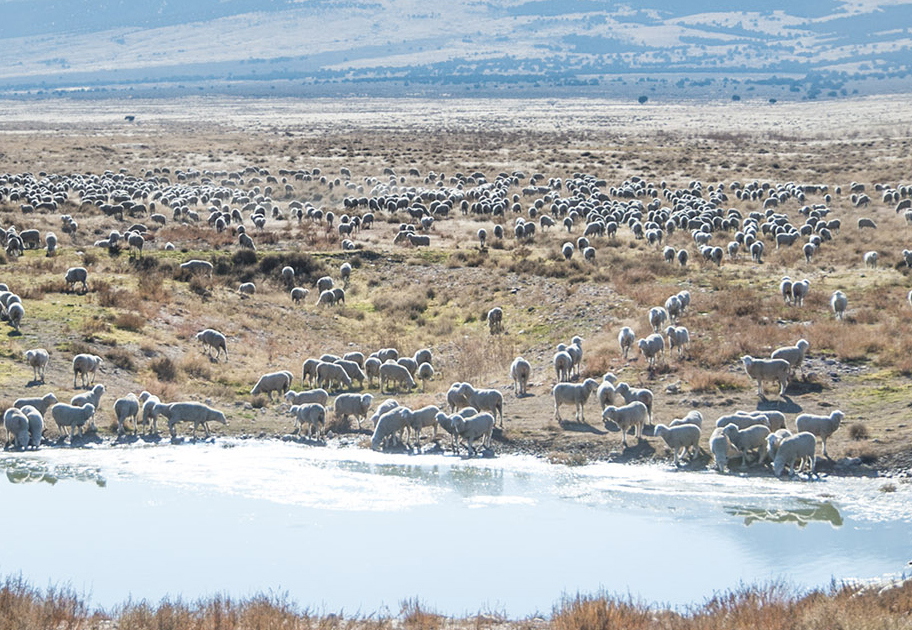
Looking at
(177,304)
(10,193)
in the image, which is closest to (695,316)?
(177,304)

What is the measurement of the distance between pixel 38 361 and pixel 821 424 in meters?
13.4

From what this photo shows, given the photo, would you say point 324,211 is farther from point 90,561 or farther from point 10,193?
point 90,561

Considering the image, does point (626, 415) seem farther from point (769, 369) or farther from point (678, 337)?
point (678, 337)

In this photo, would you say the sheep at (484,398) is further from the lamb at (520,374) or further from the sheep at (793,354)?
the sheep at (793,354)

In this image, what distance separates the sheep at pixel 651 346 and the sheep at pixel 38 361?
1081cm

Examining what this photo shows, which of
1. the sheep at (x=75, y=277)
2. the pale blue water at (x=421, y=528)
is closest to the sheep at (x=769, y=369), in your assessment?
the pale blue water at (x=421, y=528)

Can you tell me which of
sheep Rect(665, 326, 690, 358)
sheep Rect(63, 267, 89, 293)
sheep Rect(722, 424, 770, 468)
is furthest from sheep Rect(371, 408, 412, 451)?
sheep Rect(63, 267, 89, 293)

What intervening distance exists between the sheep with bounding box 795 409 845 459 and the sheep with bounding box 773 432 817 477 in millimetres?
453

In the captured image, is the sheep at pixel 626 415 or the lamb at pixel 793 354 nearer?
the sheep at pixel 626 415

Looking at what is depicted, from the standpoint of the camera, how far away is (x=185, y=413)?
749 inches

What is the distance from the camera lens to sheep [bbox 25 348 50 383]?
2042 cm

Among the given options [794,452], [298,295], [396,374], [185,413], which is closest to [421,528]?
[794,452]

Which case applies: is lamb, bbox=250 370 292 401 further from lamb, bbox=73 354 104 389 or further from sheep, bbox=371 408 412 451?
sheep, bbox=371 408 412 451

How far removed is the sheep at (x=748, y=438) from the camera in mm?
16609
